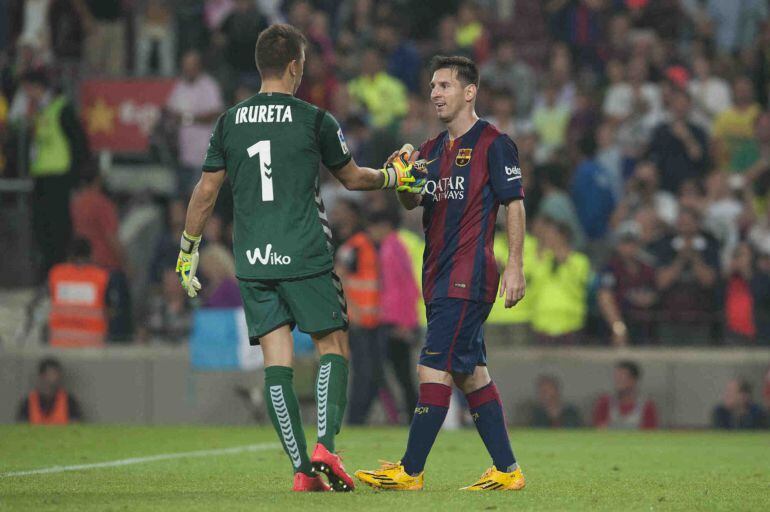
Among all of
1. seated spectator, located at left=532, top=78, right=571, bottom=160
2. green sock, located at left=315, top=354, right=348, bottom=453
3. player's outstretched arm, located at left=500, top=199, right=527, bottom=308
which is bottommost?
green sock, located at left=315, top=354, right=348, bottom=453

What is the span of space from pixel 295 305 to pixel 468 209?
1048 millimetres

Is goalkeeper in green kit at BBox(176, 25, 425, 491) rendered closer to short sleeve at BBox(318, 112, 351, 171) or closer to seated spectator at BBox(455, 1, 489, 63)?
short sleeve at BBox(318, 112, 351, 171)

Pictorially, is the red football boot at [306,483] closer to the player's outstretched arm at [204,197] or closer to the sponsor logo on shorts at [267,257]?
the sponsor logo on shorts at [267,257]

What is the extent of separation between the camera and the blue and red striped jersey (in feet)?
27.4

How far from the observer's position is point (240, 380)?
677 inches

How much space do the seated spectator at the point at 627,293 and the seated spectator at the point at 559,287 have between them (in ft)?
0.86

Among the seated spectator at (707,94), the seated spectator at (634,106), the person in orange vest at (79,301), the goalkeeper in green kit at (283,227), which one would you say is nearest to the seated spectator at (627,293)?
the seated spectator at (634,106)

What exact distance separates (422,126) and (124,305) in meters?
4.23

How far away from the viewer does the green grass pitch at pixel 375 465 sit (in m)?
7.72

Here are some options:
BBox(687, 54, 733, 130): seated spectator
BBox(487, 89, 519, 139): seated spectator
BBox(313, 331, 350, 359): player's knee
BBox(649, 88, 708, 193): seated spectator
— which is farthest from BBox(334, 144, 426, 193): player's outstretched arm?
BBox(687, 54, 733, 130): seated spectator

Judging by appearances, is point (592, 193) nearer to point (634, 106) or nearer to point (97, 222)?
point (634, 106)

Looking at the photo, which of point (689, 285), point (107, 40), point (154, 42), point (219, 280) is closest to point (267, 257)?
point (219, 280)

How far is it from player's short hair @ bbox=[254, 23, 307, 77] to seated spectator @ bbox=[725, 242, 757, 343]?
31.2 feet

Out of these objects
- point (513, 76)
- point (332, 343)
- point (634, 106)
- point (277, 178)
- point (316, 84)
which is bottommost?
point (332, 343)
